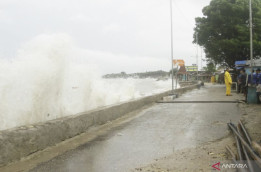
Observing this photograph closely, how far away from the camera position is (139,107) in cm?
1061

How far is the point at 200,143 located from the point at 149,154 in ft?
4.10

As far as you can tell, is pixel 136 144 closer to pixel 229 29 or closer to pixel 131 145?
pixel 131 145

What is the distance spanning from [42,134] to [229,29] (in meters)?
27.6

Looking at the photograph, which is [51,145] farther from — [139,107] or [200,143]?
[139,107]

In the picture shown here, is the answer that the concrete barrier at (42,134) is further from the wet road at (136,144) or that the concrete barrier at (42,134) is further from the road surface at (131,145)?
the wet road at (136,144)

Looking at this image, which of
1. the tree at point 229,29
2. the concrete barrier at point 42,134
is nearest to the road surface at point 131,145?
the concrete barrier at point 42,134

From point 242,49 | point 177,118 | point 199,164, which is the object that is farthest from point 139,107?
point 242,49

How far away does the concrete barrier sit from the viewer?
3752mm

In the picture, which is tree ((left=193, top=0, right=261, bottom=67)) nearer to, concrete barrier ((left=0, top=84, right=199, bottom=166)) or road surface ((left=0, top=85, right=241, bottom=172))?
road surface ((left=0, top=85, right=241, bottom=172))

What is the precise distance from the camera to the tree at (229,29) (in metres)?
25.9

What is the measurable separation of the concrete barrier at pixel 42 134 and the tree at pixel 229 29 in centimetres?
Result: 2326

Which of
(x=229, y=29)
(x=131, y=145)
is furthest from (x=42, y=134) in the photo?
(x=229, y=29)

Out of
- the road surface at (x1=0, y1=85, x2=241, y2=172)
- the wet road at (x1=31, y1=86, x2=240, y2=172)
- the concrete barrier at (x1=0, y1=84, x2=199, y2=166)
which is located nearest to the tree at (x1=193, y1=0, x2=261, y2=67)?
the wet road at (x1=31, y1=86, x2=240, y2=172)

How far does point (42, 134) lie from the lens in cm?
→ 449
